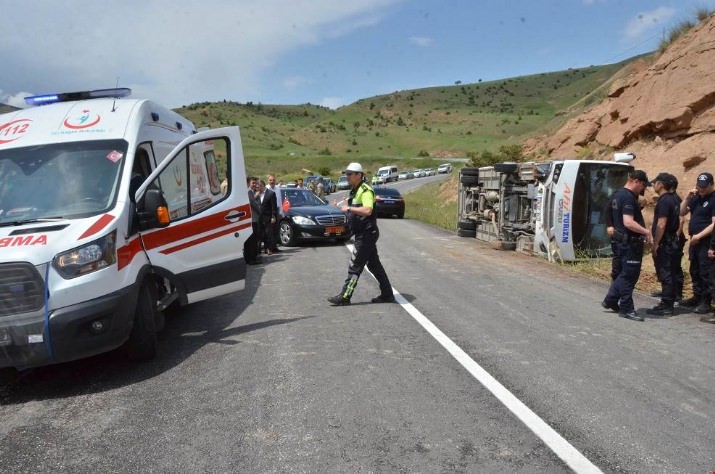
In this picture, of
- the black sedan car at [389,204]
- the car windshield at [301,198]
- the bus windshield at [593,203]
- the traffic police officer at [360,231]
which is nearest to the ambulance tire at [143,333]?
the traffic police officer at [360,231]

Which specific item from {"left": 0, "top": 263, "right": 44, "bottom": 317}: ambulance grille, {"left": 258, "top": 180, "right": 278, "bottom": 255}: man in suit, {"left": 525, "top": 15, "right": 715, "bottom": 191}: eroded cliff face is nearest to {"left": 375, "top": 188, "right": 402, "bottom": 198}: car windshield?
{"left": 525, "top": 15, "right": 715, "bottom": 191}: eroded cliff face

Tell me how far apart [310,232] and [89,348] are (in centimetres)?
1013

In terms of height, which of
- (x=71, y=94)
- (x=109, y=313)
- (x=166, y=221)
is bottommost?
(x=109, y=313)

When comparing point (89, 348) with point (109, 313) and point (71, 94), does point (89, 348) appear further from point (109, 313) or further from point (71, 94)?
point (71, 94)

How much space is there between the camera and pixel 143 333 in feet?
17.9

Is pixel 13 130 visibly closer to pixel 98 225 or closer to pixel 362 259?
pixel 98 225

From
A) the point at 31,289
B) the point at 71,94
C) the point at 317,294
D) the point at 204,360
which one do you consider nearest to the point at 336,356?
the point at 204,360

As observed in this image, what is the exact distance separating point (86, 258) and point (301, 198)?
1204cm

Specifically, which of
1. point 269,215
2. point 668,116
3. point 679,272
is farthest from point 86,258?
point 668,116

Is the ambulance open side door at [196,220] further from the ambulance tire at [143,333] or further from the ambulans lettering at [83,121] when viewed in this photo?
the ambulans lettering at [83,121]

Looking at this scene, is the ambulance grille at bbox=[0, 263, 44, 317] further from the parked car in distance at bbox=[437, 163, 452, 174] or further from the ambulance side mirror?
the parked car in distance at bbox=[437, 163, 452, 174]

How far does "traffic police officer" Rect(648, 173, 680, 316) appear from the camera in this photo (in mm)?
7668

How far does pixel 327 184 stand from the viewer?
153 ft

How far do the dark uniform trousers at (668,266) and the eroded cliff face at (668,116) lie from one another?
663 centimetres
